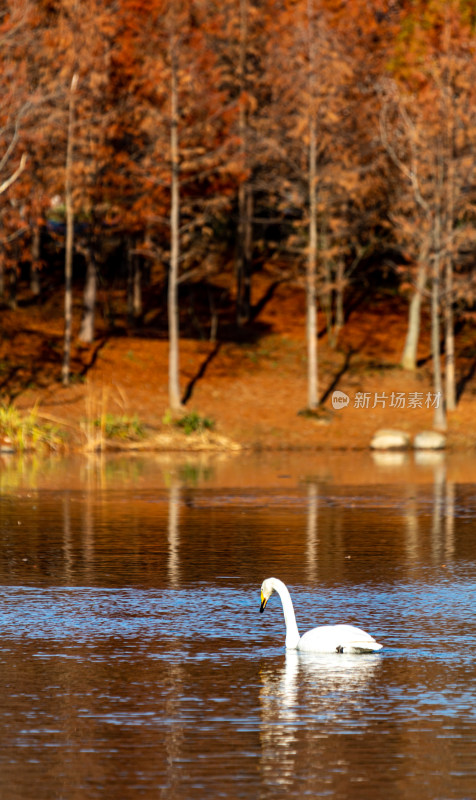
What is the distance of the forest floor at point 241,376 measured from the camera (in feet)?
132

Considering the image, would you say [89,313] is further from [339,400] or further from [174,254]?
[339,400]

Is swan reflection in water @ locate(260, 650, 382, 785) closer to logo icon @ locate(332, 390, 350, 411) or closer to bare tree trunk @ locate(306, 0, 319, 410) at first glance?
bare tree trunk @ locate(306, 0, 319, 410)

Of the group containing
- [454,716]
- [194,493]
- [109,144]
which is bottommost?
[194,493]

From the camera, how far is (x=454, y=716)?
9.44 meters

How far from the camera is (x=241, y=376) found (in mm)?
46094

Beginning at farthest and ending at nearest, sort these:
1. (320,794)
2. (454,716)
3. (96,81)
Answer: (96,81) → (454,716) → (320,794)

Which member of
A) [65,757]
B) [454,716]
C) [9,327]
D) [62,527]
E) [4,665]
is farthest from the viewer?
[9,327]

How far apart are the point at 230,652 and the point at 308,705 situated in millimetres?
2059

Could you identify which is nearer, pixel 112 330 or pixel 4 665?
pixel 4 665

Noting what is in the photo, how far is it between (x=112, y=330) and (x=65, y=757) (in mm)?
42893

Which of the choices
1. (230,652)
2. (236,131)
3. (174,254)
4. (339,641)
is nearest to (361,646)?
(339,641)

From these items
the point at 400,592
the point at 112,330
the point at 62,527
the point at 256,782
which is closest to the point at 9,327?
the point at 112,330

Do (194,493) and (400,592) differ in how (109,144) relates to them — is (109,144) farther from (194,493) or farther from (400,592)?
(400,592)

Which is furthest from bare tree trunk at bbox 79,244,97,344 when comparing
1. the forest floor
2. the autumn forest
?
the forest floor
